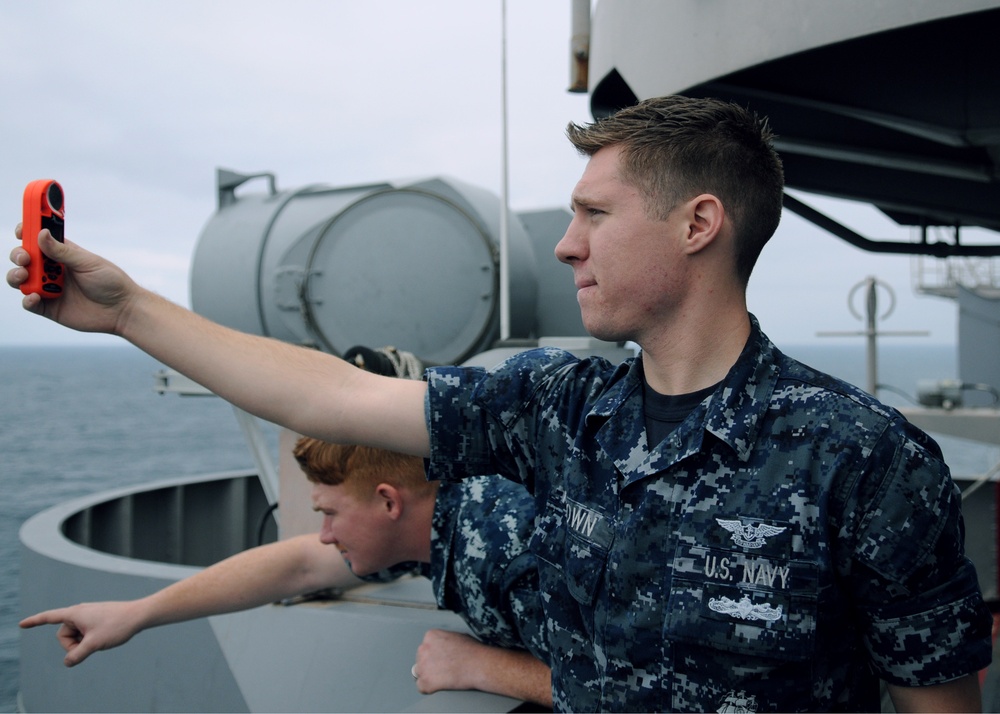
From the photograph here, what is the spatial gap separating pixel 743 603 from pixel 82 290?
97 centimetres

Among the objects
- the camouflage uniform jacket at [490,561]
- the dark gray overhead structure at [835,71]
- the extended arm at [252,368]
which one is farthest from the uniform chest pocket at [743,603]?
the dark gray overhead structure at [835,71]

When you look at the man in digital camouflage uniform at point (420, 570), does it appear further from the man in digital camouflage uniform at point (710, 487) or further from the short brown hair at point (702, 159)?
the short brown hair at point (702, 159)

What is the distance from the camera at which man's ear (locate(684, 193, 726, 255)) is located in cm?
118

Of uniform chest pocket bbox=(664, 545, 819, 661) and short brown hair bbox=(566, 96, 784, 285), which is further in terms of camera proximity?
short brown hair bbox=(566, 96, 784, 285)

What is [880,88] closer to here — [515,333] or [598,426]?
[515,333]

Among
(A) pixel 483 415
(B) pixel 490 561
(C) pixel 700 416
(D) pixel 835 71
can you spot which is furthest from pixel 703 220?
(D) pixel 835 71

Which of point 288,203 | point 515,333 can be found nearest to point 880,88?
point 515,333

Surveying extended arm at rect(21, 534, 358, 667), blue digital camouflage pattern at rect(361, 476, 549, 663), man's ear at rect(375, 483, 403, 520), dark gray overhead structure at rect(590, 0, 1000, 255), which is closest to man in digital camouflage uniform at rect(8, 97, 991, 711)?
blue digital camouflage pattern at rect(361, 476, 549, 663)

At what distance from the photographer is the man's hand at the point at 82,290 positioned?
3.81 ft

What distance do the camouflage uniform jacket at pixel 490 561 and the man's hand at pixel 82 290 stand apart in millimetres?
824

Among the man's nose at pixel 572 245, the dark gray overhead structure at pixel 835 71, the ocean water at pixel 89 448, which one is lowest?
the ocean water at pixel 89 448

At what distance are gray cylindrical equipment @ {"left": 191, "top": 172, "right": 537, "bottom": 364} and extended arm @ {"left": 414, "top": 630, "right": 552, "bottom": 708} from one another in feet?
7.61

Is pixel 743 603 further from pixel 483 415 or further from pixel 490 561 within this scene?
pixel 490 561

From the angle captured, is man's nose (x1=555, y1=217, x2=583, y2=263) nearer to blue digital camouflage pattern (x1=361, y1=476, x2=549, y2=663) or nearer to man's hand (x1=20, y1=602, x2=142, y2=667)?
blue digital camouflage pattern (x1=361, y1=476, x2=549, y2=663)
